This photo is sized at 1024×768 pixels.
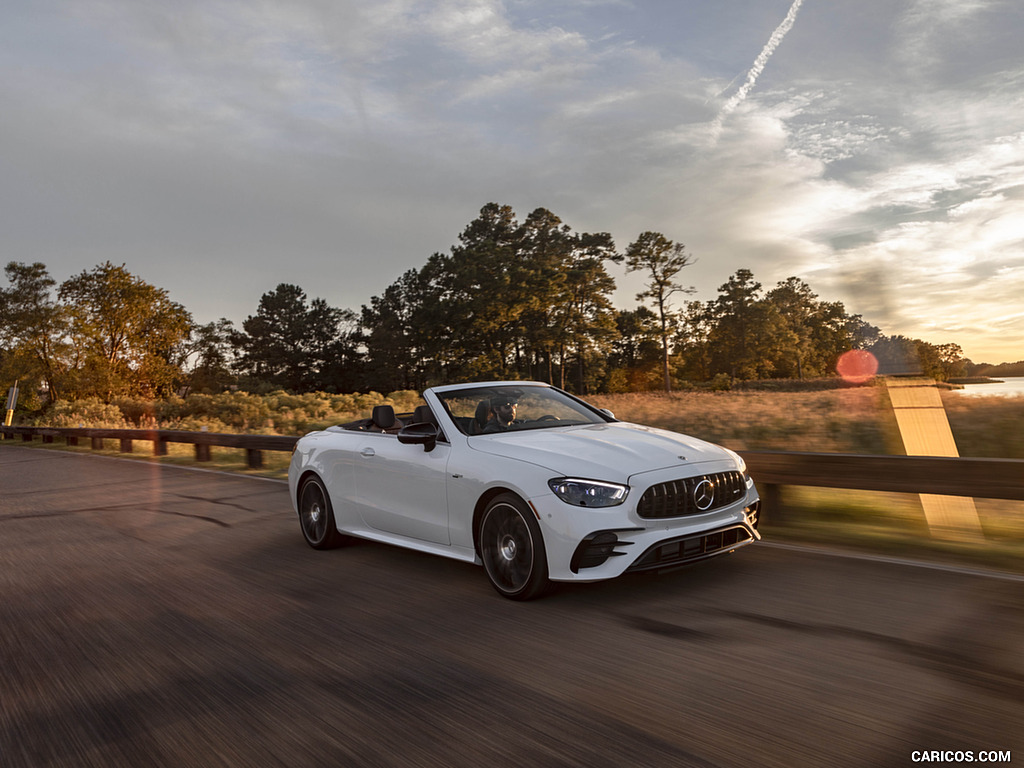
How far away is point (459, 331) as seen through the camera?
63531mm

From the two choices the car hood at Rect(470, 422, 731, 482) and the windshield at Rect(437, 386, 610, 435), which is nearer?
the car hood at Rect(470, 422, 731, 482)

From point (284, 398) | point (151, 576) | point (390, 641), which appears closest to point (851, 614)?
point (390, 641)

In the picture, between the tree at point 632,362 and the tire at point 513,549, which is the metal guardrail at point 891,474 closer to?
the tire at point 513,549

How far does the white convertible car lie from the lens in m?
4.82

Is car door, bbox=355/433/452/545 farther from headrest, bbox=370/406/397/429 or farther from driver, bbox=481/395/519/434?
driver, bbox=481/395/519/434

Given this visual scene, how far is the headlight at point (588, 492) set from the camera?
4816 mm

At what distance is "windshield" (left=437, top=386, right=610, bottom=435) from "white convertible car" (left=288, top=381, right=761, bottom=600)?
0.01 metres

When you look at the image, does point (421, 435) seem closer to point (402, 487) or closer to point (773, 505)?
point (402, 487)

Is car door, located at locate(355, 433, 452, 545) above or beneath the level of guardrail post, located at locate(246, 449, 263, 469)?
above

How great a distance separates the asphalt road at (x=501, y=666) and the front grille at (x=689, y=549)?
0.27 m

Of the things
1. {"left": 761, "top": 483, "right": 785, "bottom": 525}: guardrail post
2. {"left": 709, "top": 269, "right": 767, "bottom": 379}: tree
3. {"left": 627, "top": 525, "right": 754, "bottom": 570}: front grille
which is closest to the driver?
{"left": 627, "top": 525, "right": 754, "bottom": 570}: front grille

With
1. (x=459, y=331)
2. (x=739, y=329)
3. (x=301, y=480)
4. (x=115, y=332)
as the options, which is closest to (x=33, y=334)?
(x=115, y=332)

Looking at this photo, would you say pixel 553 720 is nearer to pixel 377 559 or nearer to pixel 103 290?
pixel 377 559

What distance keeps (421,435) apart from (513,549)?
4.02 feet
